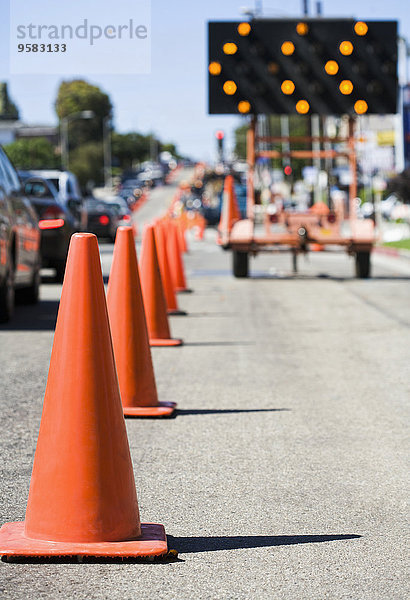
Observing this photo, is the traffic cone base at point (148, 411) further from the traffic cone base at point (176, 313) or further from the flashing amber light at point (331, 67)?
the flashing amber light at point (331, 67)

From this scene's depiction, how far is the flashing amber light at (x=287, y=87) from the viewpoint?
59.1 feet

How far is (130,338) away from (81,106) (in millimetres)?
151135

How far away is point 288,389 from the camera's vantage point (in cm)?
780

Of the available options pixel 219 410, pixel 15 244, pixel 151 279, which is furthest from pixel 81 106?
pixel 219 410

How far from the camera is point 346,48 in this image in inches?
708

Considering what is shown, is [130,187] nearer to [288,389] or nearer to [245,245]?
[245,245]

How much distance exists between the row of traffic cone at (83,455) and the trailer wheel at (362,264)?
14433mm

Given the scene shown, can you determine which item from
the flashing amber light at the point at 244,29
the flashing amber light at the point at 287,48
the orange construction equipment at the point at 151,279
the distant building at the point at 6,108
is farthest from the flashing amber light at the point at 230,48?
the distant building at the point at 6,108

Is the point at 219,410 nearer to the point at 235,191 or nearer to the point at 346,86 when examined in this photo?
the point at 346,86

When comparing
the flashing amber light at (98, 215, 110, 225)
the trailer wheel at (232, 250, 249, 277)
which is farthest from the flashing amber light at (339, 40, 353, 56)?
the flashing amber light at (98, 215, 110, 225)

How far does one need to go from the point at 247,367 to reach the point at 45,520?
4.91 meters

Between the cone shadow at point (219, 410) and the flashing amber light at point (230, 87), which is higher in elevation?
the flashing amber light at point (230, 87)

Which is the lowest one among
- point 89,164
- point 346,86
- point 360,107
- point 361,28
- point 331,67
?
point 89,164

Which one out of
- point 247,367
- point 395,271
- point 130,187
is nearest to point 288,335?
point 247,367
